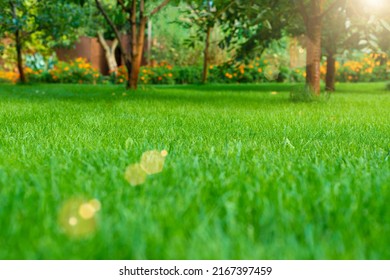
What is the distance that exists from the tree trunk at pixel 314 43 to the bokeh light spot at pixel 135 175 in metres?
6.46

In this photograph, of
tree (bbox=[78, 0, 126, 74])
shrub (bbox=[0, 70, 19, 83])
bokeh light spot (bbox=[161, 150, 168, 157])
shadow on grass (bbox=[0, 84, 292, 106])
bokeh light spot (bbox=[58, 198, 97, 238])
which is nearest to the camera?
bokeh light spot (bbox=[58, 198, 97, 238])

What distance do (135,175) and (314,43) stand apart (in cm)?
670

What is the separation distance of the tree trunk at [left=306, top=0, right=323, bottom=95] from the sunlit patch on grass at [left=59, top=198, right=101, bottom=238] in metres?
7.08

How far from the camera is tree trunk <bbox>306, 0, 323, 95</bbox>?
8.24 metres

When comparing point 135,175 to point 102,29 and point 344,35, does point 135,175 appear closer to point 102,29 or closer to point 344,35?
point 344,35

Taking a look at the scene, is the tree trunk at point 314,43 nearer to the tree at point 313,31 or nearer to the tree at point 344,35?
the tree at point 313,31

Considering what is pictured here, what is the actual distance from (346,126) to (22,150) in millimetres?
3019

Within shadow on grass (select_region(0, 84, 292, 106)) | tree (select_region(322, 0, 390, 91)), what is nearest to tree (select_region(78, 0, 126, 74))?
shadow on grass (select_region(0, 84, 292, 106))

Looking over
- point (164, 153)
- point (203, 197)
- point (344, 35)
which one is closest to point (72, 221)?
point (203, 197)

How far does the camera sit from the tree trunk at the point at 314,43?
8.24m

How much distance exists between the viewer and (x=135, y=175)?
226 cm

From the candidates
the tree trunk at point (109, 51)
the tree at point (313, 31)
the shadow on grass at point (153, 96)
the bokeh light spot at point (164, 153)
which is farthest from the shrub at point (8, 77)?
the bokeh light spot at point (164, 153)

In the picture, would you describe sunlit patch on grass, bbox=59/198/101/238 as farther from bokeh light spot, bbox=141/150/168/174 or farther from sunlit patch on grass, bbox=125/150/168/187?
bokeh light spot, bbox=141/150/168/174

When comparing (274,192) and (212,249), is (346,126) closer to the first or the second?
(274,192)
